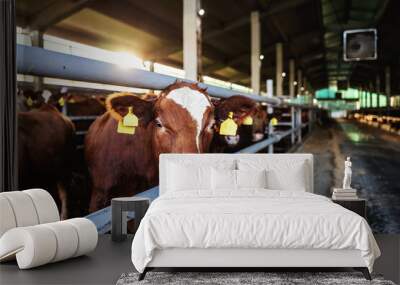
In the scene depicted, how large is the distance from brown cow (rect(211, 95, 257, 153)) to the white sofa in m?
1.41

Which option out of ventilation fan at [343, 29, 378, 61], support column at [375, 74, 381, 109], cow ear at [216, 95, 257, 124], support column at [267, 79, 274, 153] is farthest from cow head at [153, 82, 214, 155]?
support column at [375, 74, 381, 109]

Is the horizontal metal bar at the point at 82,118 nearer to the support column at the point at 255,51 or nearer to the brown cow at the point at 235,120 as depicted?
the brown cow at the point at 235,120

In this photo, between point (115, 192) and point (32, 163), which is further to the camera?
point (115, 192)

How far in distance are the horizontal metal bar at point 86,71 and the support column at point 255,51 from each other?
204 mm

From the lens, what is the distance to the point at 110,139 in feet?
13.8

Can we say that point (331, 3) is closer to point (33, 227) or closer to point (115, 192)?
point (115, 192)

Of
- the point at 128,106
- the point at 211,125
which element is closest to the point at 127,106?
the point at 128,106

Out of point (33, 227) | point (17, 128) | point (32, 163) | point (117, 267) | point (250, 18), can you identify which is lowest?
point (117, 267)

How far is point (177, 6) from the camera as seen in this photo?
14.3ft

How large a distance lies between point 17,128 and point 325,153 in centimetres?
251

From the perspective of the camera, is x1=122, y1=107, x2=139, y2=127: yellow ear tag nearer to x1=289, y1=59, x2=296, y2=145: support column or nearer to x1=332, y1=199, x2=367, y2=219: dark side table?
x1=289, y1=59, x2=296, y2=145: support column

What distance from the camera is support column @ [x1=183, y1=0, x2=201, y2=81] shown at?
442 cm

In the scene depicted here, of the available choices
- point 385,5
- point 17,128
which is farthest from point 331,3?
point 17,128

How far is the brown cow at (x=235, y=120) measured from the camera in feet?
14.5
